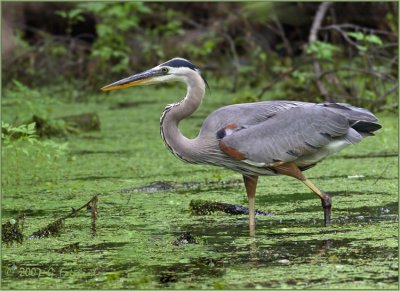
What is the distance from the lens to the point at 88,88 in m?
13.0

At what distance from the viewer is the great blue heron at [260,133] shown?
19.1 ft

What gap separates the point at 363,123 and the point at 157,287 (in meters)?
2.21

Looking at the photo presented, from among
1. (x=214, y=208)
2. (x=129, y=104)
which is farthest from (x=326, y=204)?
(x=129, y=104)

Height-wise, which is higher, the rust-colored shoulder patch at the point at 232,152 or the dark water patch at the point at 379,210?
the rust-colored shoulder patch at the point at 232,152

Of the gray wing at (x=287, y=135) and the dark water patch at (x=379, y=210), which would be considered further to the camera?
the dark water patch at (x=379, y=210)

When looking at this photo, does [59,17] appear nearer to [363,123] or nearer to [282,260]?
[363,123]

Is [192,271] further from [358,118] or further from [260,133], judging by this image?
[358,118]

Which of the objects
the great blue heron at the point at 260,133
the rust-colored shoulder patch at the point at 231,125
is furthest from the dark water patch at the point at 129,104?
the rust-colored shoulder patch at the point at 231,125

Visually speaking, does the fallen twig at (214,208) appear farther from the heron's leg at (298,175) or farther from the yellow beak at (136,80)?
the yellow beak at (136,80)

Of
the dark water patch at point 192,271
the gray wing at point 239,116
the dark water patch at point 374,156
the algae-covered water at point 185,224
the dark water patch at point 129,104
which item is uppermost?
the gray wing at point 239,116

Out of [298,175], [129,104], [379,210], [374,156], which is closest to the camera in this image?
[298,175]

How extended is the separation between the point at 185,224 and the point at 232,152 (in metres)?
0.61

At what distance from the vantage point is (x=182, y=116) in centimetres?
599

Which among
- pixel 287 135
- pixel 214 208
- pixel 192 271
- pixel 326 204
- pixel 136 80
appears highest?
pixel 136 80
